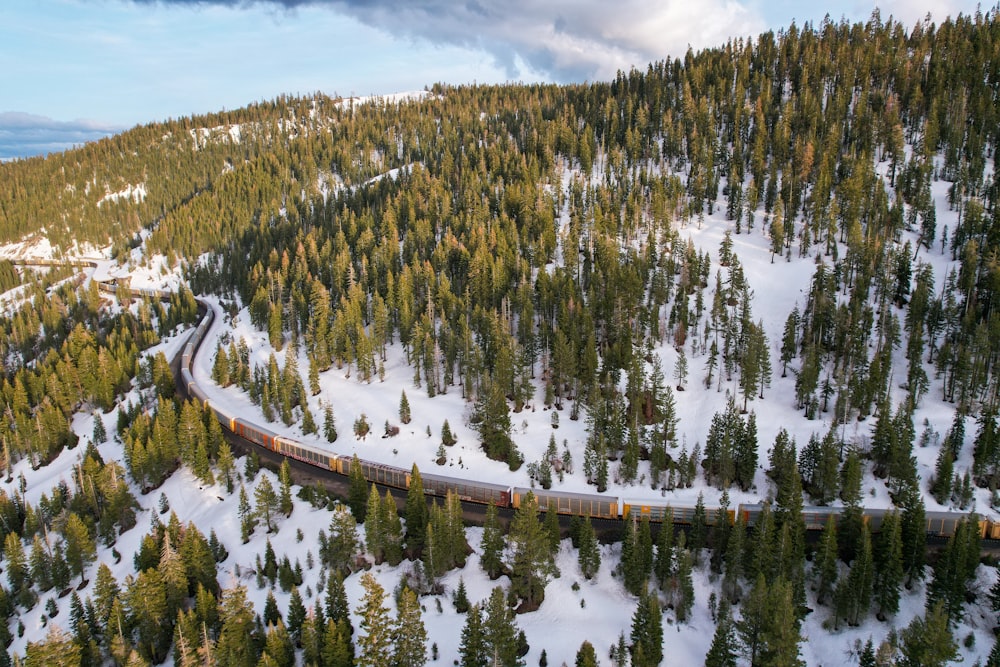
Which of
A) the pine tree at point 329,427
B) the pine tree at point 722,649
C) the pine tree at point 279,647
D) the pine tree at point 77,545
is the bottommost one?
the pine tree at point 77,545

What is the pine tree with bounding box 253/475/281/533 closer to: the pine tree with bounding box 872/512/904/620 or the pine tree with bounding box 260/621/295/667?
the pine tree with bounding box 260/621/295/667

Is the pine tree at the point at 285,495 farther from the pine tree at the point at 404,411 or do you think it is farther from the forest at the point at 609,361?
the pine tree at the point at 404,411

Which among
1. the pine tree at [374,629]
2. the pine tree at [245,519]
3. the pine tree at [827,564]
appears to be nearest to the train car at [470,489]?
the pine tree at [245,519]

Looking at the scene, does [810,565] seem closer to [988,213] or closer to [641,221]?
[641,221]

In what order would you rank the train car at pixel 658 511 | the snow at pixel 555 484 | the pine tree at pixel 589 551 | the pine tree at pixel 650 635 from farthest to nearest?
1. the train car at pixel 658 511
2. the pine tree at pixel 589 551
3. the snow at pixel 555 484
4. the pine tree at pixel 650 635

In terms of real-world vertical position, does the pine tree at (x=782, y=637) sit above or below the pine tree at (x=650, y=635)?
above

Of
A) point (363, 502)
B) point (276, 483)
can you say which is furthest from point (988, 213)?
point (276, 483)
